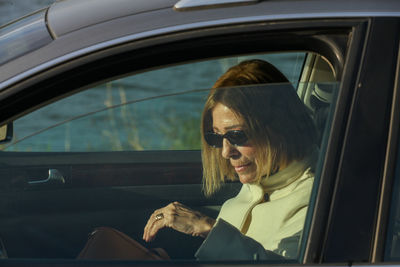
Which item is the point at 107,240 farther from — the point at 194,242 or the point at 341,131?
the point at 341,131

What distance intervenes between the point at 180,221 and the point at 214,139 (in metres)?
0.29

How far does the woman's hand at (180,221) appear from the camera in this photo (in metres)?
1.90

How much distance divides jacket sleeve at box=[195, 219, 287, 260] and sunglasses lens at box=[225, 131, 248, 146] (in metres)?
0.21

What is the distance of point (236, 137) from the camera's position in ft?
5.85

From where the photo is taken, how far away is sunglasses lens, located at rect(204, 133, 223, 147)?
1.80 meters

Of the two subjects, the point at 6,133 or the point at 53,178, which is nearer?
the point at 6,133

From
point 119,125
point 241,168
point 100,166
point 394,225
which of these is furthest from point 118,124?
point 394,225

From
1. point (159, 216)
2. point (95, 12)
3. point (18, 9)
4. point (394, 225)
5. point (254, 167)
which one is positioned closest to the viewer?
point (394, 225)

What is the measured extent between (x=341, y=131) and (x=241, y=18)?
33 cm

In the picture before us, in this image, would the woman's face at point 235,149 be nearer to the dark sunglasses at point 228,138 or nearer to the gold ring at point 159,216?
the dark sunglasses at point 228,138

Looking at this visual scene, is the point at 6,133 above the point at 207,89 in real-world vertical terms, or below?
below

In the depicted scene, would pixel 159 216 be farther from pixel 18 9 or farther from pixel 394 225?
pixel 18 9

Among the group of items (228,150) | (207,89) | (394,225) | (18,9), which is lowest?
(394,225)

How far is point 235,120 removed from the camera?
175 centimetres
